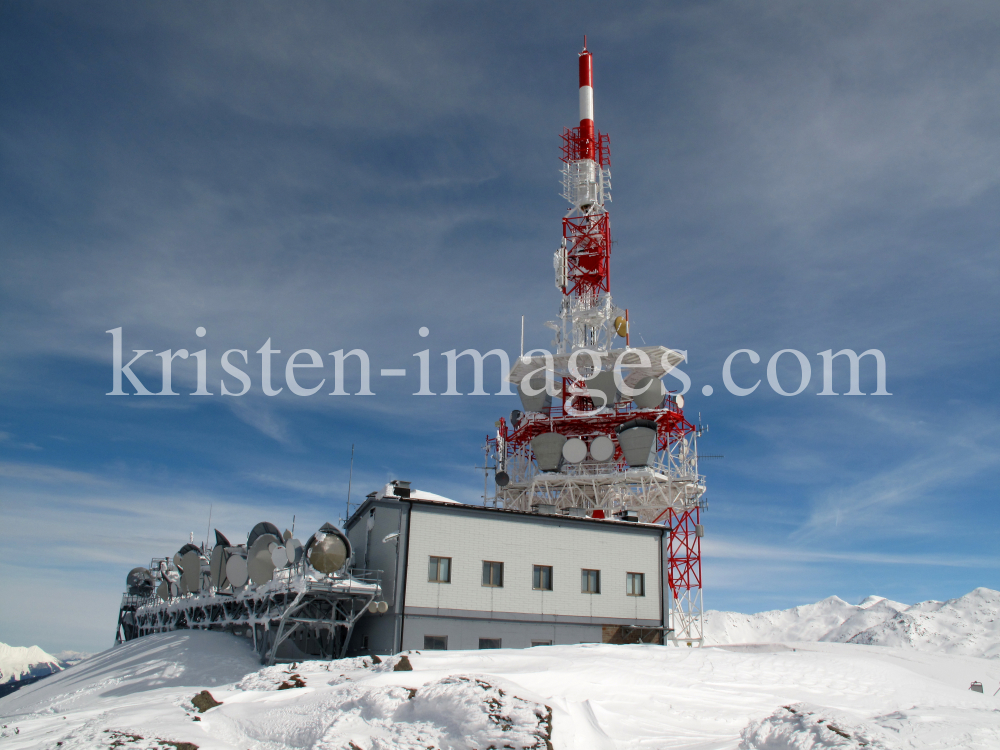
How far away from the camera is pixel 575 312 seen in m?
62.9

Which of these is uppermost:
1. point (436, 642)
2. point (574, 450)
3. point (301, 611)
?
point (574, 450)

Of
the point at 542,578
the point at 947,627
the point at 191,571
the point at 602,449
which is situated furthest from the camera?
the point at 947,627

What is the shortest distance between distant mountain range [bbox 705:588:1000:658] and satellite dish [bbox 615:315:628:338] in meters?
97.2

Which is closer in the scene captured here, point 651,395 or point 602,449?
point 602,449

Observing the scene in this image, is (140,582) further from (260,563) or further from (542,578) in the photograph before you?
(542,578)

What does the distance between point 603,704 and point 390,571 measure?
15155mm

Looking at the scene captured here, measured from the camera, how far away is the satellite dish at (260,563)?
3312 centimetres

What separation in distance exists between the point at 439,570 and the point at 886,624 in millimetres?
169650

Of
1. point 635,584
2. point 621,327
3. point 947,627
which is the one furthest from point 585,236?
point 947,627

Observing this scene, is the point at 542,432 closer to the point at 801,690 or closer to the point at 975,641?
the point at 801,690

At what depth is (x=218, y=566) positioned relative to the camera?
39188 mm

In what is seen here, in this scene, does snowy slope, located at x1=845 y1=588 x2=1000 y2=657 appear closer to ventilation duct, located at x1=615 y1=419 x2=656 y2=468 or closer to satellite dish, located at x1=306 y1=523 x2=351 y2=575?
ventilation duct, located at x1=615 y1=419 x2=656 y2=468

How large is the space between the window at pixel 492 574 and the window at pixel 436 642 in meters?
2.86

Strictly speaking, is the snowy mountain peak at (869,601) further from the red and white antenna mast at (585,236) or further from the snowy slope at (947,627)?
the red and white antenna mast at (585,236)
